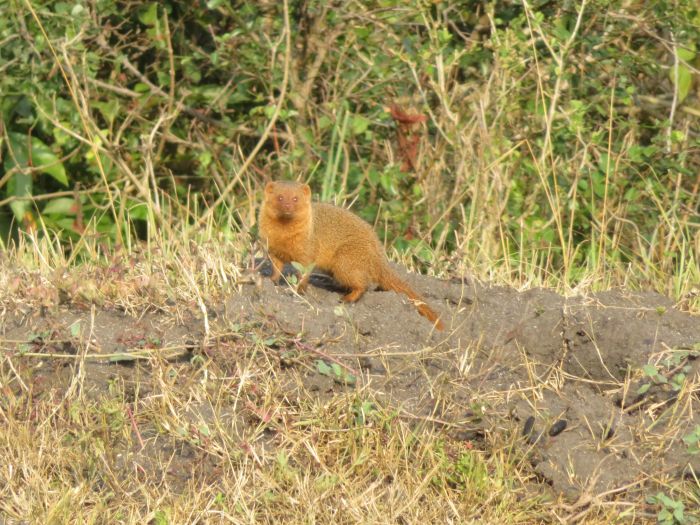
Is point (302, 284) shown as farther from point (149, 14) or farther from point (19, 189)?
point (149, 14)

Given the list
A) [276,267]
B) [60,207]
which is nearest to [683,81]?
[276,267]

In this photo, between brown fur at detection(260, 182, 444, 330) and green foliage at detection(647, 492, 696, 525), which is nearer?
green foliage at detection(647, 492, 696, 525)

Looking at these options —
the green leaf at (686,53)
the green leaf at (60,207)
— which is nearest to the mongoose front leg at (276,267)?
the green leaf at (60,207)

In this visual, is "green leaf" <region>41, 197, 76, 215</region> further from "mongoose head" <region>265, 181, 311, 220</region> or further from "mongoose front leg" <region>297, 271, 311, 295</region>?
"mongoose front leg" <region>297, 271, 311, 295</region>

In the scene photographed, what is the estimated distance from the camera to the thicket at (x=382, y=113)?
233 inches

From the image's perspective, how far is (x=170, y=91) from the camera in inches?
261

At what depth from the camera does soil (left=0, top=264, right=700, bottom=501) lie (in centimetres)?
357

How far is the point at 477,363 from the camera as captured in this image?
3.94 metres

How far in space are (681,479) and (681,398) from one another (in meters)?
0.37

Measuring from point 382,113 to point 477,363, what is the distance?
8.79 ft

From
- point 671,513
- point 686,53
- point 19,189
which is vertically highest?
point 686,53

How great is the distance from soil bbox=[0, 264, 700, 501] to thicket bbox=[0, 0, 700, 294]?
1491 mm

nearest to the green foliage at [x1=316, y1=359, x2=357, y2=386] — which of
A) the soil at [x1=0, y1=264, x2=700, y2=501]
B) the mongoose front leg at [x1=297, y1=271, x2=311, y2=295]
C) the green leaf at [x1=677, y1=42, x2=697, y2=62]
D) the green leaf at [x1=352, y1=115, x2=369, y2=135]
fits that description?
the soil at [x1=0, y1=264, x2=700, y2=501]

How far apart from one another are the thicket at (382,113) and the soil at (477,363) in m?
1.49
